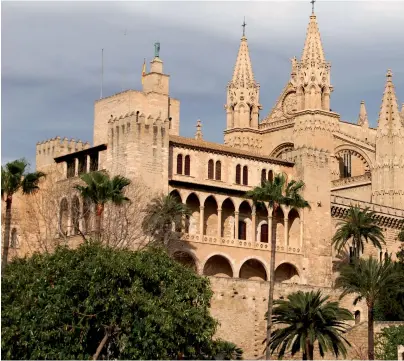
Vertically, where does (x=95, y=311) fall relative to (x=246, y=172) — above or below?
below

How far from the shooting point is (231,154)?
6166 cm

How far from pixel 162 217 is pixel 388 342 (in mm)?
12630

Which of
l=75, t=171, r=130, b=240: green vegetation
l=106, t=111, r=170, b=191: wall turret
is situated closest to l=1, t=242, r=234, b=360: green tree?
l=75, t=171, r=130, b=240: green vegetation

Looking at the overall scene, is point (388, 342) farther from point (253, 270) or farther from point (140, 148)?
point (140, 148)

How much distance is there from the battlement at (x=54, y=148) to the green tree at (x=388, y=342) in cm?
2181

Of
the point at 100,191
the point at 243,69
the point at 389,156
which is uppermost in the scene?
the point at 243,69

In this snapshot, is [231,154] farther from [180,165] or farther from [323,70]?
[323,70]

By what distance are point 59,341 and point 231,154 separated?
82.3 ft

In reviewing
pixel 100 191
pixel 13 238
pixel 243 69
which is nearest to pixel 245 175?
pixel 100 191

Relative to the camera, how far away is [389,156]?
235 feet

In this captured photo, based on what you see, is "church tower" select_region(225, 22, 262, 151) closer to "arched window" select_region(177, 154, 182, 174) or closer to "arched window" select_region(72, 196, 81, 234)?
"arched window" select_region(177, 154, 182, 174)

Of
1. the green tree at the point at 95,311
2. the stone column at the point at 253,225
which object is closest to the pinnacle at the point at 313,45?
the stone column at the point at 253,225

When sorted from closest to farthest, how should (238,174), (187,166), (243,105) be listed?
(187,166) → (238,174) → (243,105)

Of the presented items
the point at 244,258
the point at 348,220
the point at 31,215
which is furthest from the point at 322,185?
the point at 31,215
